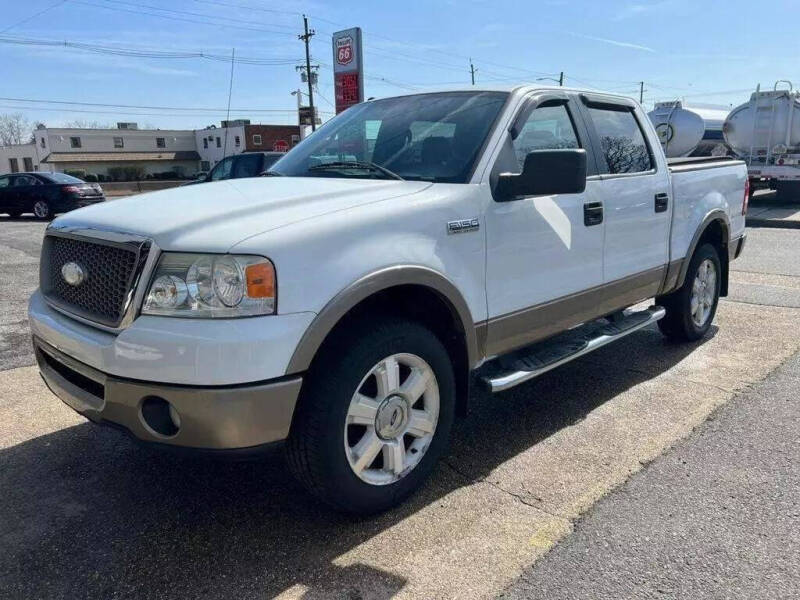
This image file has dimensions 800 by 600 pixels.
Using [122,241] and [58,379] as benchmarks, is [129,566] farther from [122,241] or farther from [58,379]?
[122,241]

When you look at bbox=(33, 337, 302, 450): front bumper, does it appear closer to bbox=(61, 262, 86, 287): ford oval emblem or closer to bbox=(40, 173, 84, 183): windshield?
bbox=(61, 262, 86, 287): ford oval emblem

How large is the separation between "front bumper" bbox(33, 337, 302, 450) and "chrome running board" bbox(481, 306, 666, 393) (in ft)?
4.12

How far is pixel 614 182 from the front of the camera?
13.6ft

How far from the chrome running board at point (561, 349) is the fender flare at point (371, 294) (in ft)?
1.05

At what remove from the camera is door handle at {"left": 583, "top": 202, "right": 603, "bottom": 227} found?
12.6 feet

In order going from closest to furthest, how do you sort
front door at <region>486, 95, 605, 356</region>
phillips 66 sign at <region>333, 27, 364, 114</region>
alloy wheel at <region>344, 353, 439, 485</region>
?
alloy wheel at <region>344, 353, 439, 485</region> < front door at <region>486, 95, 605, 356</region> < phillips 66 sign at <region>333, 27, 364, 114</region>

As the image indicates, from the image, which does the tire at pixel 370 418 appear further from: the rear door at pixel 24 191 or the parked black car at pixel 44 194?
the rear door at pixel 24 191

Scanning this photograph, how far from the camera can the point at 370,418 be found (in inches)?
110

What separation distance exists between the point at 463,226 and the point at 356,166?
30.6 inches

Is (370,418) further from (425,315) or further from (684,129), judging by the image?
(684,129)

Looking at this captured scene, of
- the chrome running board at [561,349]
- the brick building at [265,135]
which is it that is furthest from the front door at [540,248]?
the brick building at [265,135]

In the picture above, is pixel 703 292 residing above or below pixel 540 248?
below

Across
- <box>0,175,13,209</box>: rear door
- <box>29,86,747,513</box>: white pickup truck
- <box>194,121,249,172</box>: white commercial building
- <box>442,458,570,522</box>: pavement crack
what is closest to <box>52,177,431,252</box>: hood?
<box>29,86,747,513</box>: white pickup truck

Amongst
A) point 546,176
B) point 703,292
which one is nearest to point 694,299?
point 703,292
